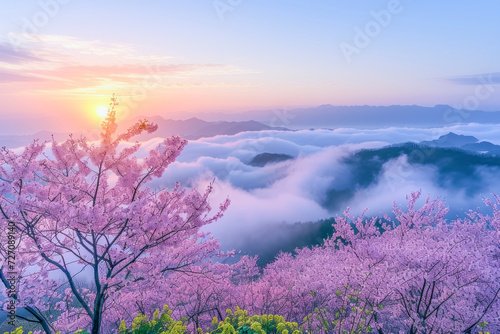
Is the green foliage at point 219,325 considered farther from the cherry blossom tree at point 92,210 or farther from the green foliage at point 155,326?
the cherry blossom tree at point 92,210

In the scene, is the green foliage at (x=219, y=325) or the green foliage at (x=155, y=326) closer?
the green foliage at (x=219, y=325)

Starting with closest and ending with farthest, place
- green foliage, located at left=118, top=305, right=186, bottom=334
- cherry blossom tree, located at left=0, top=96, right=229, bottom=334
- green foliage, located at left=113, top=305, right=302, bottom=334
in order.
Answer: cherry blossom tree, located at left=0, top=96, right=229, bottom=334 < green foliage, located at left=113, top=305, right=302, bottom=334 < green foliage, located at left=118, top=305, right=186, bottom=334

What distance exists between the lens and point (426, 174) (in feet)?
356

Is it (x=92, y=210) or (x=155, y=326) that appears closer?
(x=92, y=210)

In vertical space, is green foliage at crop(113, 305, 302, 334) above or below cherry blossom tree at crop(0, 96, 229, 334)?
below

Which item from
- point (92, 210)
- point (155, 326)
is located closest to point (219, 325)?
point (155, 326)

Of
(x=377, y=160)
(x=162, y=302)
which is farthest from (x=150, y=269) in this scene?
(x=377, y=160)

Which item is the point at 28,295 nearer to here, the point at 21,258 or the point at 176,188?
the point at 21,258

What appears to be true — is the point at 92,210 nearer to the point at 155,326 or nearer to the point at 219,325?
the point at 155,326

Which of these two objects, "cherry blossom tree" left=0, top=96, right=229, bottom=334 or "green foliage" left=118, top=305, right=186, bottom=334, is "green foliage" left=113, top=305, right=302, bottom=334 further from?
"cherry blossom tree" left=0, top=96, right=229, bottom=334

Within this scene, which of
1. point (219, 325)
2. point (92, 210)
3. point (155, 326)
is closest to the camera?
point (92, 210)

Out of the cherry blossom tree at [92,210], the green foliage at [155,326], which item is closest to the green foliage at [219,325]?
the green foliage at [155,326]


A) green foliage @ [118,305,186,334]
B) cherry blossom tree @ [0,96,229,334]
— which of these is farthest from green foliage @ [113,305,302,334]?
cherry blossom tree @ [0,96,229,334]

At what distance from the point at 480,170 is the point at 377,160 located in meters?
31.4
